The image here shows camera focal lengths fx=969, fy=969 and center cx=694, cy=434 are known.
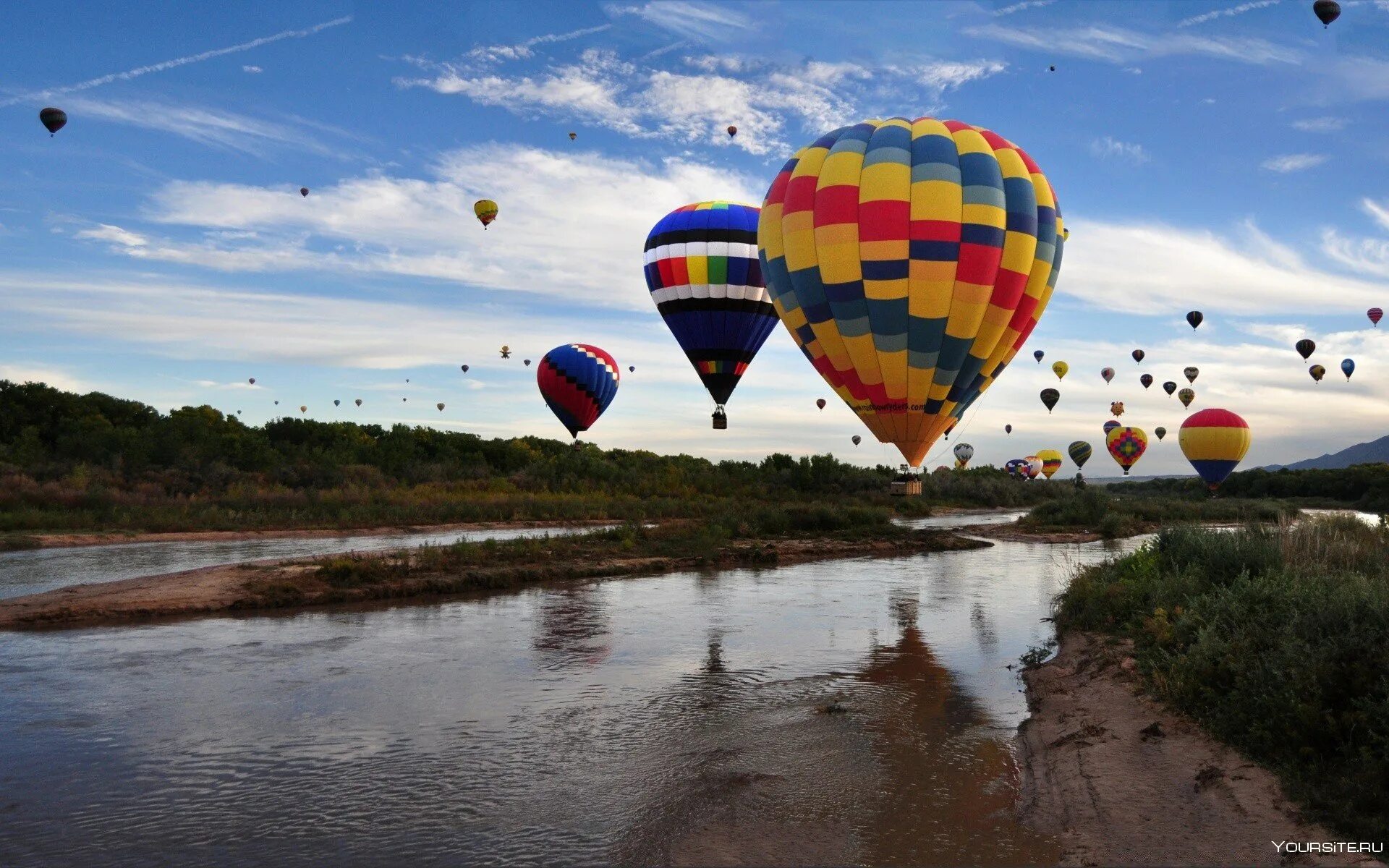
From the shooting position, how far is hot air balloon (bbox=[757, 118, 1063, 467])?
2173 centimetres

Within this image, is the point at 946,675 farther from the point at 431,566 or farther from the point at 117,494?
the point at 117,494

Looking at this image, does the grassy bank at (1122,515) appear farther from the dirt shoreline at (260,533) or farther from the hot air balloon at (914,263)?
the hot air balloon at (914,263)

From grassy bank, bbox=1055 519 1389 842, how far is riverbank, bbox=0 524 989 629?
1418 cm

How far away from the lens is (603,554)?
28.4m

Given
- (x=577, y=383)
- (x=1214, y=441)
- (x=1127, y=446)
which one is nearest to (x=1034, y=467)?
(x=1127, y=446)

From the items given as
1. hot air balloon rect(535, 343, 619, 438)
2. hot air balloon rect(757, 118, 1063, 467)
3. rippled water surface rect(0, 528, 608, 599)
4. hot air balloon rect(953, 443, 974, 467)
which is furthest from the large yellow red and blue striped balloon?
hot air balloon rect(953, 443, 974, 467)

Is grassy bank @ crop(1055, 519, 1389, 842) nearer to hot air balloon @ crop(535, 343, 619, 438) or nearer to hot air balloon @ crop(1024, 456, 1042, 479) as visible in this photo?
hot air balloon @ crop(535, 343, 619, 438)

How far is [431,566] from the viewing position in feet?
78.2

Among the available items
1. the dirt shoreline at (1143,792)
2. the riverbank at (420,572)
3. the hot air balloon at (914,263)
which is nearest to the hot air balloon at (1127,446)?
the riverbank at (420,572)

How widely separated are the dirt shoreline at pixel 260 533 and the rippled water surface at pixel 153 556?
59 cm

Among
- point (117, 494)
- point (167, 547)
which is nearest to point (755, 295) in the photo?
point (167, 547)

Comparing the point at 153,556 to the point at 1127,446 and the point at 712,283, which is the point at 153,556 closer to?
the point at 712,283

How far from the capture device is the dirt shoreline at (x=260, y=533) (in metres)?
31.4

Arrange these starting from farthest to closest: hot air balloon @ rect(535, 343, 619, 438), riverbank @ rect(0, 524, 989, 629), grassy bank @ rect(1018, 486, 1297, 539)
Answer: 1. hot air balloon @ rect(535, 343, 619, 438)
2. grassy bank @ rect(1018, 486, 1297, 539)
3. riverbank @ rect(0, 524, 989, 629)
